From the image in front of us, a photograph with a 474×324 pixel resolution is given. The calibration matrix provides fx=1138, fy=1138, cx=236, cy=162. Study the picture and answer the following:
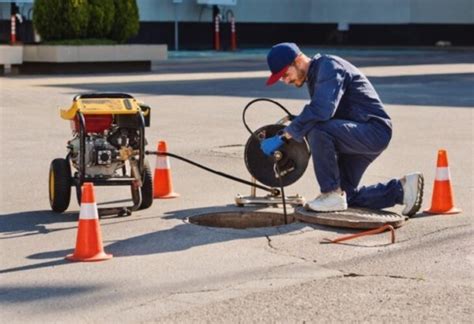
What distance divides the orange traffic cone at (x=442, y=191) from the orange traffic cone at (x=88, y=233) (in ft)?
10.0

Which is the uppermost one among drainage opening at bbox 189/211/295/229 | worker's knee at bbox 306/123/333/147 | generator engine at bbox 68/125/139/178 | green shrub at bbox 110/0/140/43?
green shrub at bbox 110/0/140/43

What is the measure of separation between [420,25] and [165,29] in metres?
10.2

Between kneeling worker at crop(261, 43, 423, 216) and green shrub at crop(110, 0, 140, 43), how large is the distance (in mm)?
19053

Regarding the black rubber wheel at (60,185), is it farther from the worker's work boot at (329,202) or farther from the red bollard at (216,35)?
the red bollard at (216,35)

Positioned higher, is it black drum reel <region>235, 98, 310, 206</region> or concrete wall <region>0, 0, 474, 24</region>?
concrete wall <region>0, 0, 474, 24</region>

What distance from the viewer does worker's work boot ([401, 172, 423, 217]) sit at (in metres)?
8.94

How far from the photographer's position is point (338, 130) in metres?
8.70

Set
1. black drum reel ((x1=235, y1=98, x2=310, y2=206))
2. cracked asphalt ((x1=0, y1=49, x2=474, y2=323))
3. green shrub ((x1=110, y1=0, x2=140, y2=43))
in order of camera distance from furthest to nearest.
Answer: green shrub ((x1=110, y1=0, x2=140, y2=43)) → black drum reel ((x1=235, y1=98, x2=310, y2=206)) → cracked asphalt ((x1=0, y1=49, x2=474, y2=323))

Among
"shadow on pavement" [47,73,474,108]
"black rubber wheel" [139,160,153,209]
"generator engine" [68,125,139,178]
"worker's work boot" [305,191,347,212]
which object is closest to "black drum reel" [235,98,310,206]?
"worker's work boot" [305,191,347,212]

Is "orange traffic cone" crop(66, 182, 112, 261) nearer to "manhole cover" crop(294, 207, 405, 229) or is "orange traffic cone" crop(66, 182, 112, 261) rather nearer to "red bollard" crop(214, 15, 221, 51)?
"manhole cover" crop(294, 207, 405, 229)

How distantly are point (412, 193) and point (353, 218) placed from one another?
678 millimetres

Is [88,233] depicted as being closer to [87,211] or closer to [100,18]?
[87,211]

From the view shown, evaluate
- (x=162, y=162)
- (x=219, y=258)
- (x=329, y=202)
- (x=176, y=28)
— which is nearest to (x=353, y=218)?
(x=329, y=202)

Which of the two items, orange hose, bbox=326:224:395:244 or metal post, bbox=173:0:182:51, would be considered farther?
metal post, bbox=173:0:182:51
